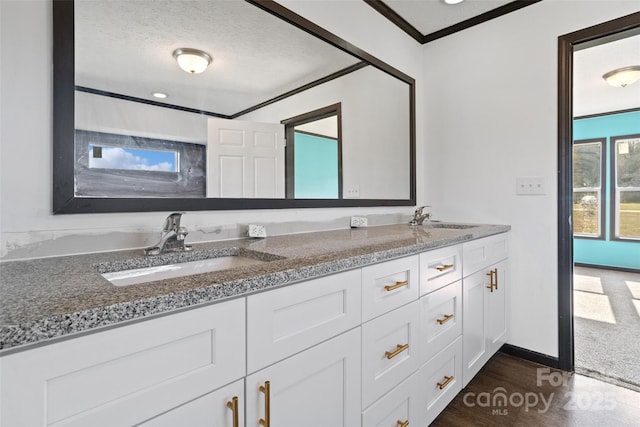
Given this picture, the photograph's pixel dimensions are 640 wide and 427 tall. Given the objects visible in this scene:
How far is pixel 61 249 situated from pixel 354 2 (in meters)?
2.00

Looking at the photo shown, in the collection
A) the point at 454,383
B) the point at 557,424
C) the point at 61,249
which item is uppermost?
the point at 61,249

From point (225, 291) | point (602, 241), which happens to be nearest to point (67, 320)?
point (225, 291)

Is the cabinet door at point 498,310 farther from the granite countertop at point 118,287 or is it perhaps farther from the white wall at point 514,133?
the granite countertop at point 118,287

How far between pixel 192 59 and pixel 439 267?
4.53ft

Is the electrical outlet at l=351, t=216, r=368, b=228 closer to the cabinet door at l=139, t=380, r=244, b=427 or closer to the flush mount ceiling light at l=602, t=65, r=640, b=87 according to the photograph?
the cabinet door at l=139, t=380, r=244, b=427

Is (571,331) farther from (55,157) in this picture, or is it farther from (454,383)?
(55,157)

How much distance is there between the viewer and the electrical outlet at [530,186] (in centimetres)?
202

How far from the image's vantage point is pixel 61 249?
0.97 metres

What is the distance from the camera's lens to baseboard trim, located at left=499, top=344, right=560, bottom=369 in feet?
6.46

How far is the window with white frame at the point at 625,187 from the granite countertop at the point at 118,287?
4.76 metres

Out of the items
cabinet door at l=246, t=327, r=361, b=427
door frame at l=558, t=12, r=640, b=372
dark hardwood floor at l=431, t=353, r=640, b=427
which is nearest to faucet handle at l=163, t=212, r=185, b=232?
cabinet door at l=246, t=327, r=361, b=427

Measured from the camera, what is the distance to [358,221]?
1971mm

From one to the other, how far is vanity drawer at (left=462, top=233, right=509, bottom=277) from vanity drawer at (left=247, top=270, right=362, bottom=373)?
0.89 meters

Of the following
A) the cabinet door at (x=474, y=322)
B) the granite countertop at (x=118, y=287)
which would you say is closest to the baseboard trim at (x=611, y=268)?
the cabinet door at (x=474, y=322)
